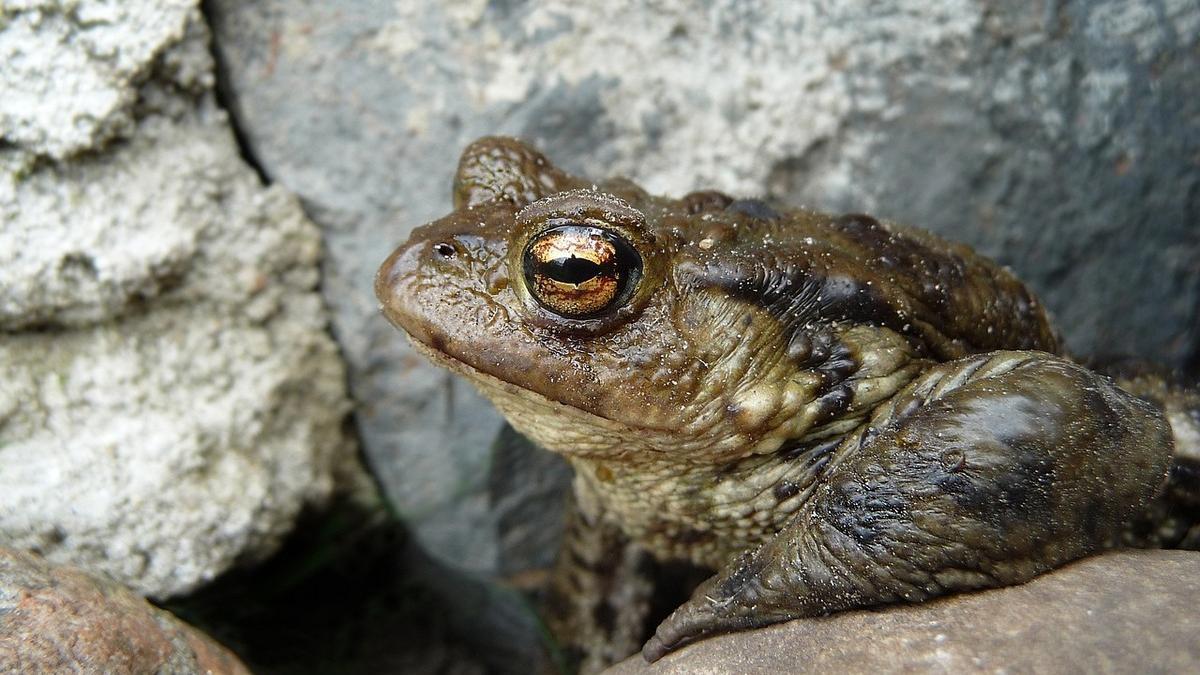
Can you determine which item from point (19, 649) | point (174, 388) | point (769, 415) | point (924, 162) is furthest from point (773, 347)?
point (174, 388)

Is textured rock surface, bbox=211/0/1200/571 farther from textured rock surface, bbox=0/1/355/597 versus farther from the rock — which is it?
the rock

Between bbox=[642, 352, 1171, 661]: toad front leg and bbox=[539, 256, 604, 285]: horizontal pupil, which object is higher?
bbox=[539, 256, 604, 285]: horizontal pupil

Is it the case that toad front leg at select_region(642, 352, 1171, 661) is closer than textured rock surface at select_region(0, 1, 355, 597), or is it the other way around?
toad front leg at select_region(642, 352, 1171, 661)

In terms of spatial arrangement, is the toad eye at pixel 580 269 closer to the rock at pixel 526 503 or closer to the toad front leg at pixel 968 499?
the toad front leg at pixel 968 499

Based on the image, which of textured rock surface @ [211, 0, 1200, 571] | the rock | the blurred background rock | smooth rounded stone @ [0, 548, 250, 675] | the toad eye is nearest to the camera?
smooth rounded stone @ [0, 548, 250, 675]

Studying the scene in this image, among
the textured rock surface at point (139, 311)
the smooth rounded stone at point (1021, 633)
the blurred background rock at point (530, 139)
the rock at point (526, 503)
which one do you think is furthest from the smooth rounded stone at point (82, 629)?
the rock at point (526, 503)

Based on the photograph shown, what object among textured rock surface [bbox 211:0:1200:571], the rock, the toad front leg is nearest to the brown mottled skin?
the toad front leg

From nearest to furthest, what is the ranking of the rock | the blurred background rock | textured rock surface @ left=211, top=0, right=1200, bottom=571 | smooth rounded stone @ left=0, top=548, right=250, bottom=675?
smooth rounded stone @ left=0, top=548, right=250, bottom=675 → the blurred background rock → textured rock surface @ left=211, top=0, right=1200, bottom=571 → the rock

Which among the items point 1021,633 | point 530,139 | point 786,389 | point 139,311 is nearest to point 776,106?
point 530,139
